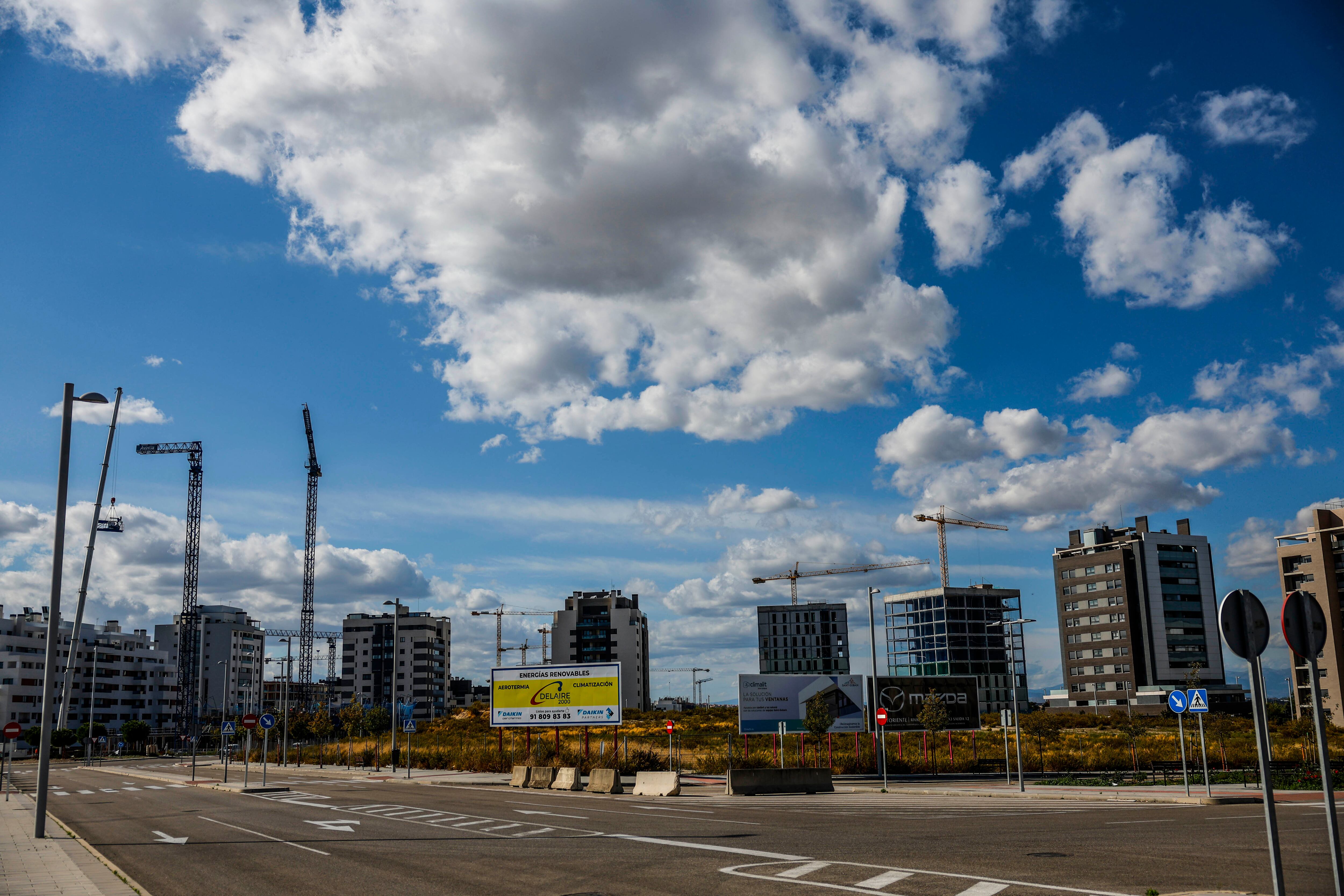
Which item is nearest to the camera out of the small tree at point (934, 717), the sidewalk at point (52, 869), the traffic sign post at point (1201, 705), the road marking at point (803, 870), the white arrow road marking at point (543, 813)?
the sidewalk at point (52, 869)

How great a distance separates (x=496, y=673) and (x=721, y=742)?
20.4 m

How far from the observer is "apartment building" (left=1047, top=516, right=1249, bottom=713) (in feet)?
440

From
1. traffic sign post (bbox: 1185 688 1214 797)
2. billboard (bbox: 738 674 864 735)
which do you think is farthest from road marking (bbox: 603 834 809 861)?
billboard (bbox: 738 674 864 735)

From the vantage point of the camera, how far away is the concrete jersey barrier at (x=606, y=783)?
37031 mm

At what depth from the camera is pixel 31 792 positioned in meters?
42.9

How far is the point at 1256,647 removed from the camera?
8172 millimetres

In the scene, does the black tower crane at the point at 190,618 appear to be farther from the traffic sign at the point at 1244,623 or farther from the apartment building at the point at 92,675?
the traffic sign at the point at 1244,623

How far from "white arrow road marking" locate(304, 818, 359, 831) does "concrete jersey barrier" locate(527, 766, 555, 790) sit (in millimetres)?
14934

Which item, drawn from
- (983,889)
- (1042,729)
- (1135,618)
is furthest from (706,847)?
(1135,618)

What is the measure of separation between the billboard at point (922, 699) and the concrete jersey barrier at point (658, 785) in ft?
54.7

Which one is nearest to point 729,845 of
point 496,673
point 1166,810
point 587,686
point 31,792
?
point 1166,810

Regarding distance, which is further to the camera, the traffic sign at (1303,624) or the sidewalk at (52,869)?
the sidewalk at (52,869)

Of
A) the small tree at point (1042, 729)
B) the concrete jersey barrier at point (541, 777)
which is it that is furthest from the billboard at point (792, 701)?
the concrete jersey barrier at point (541, 777)

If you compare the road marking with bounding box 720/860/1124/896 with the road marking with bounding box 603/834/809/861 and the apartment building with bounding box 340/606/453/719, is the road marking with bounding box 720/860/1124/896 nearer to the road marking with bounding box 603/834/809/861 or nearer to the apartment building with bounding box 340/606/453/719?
the road marking with bounding box 603/834/809/861
